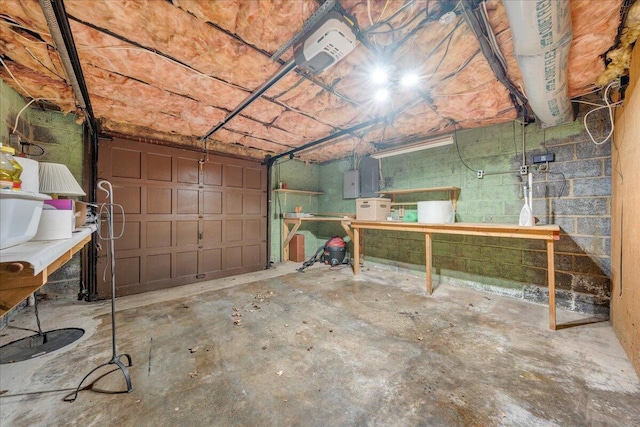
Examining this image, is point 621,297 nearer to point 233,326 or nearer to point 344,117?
point 344,117

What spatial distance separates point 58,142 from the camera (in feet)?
9.86

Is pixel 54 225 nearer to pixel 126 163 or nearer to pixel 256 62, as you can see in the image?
pixel 256 62

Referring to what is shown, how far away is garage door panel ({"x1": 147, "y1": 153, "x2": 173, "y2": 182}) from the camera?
361 centimetres

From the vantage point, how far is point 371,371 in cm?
175

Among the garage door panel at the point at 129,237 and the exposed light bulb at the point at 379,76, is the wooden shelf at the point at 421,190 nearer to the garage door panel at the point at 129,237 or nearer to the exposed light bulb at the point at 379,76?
the exposed light bulb at the point at 379,76

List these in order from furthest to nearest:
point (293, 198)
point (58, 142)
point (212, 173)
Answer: point (293, 198)
point (212, 173)
point (58, 142)

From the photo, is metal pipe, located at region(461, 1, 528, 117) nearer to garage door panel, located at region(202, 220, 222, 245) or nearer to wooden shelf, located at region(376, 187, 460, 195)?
wooden shelf, located at region(376, 187, 460, 195)

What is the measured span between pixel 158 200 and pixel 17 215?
10.4 ft

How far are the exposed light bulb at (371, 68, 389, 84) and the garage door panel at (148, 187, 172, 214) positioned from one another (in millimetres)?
3436

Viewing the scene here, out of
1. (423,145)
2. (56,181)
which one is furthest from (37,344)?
(423,145)

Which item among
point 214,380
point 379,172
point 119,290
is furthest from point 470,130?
point 119,290

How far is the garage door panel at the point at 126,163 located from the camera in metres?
3.33

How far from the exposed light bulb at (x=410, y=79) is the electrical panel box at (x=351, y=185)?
2852 millimetres

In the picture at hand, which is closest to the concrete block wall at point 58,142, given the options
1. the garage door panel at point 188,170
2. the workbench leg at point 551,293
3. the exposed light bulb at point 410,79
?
the garage door panel at point 188,170
